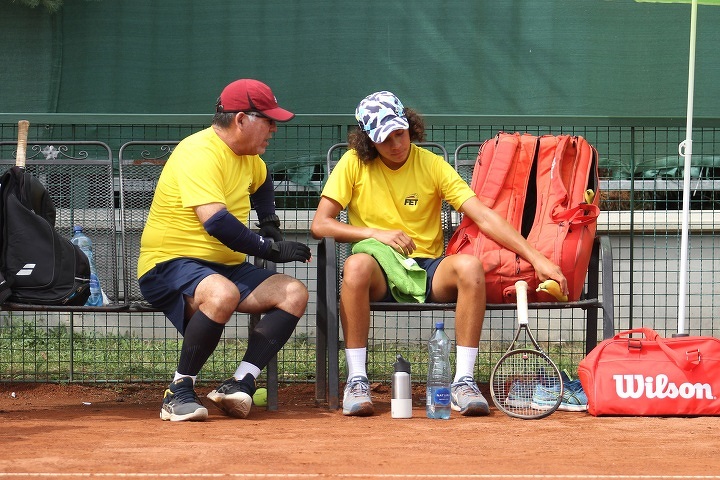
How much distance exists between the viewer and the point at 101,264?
6012mm

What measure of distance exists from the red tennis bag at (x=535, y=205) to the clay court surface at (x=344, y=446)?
26.5 inches

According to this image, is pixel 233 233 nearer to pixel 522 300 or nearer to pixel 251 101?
pixel 251 101

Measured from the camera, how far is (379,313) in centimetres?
697

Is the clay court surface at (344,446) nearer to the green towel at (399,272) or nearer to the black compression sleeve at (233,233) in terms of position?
the green towel at (399,272)

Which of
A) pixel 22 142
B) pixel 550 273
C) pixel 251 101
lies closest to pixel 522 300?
pixel 550 273

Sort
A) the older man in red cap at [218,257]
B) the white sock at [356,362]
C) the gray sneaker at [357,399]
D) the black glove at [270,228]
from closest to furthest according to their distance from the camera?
the older man in red cap at [218,257]
the gray sneaker at [357,399]
the white sock at [356,362]
the black glove at [270,228]

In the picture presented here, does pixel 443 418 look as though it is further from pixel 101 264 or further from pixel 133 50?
pixel 133 50

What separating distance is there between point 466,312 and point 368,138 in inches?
40.1

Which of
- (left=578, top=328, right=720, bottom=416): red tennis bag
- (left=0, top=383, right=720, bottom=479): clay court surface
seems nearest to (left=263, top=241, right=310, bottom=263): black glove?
(left=0, top=383, right=720, bottom=479): clay court surface

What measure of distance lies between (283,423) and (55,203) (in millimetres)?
1831

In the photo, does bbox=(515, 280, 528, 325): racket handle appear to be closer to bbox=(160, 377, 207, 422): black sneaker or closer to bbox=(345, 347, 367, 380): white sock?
bbox=(345, 347, 367, 380): white sock

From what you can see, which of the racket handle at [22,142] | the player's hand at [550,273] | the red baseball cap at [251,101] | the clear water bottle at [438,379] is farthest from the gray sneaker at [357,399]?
the racket handle at [22,142]

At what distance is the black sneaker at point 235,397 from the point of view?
17.1ft

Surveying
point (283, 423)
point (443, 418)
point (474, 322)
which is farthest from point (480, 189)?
point (283, 423)
